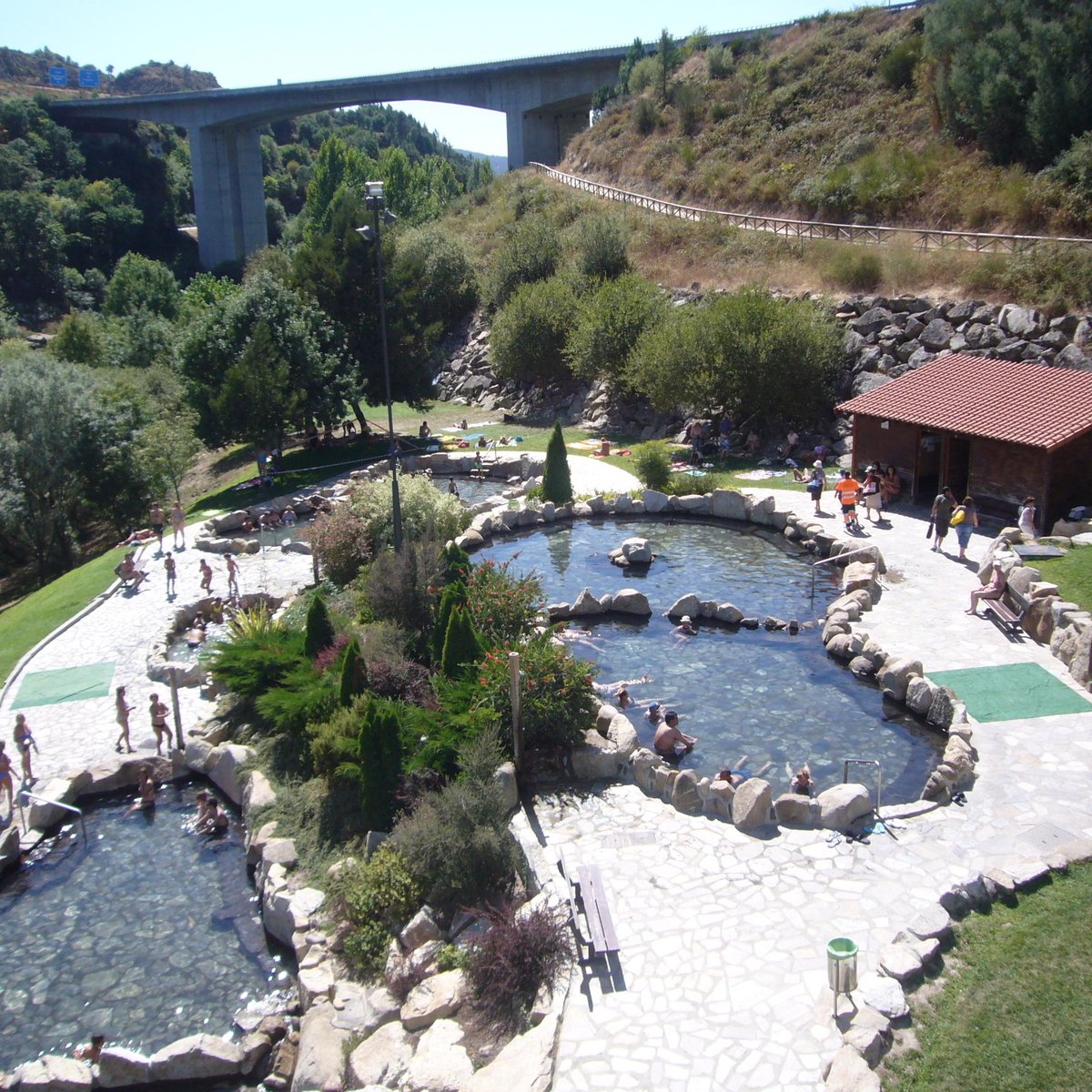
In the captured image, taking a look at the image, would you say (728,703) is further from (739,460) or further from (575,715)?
(739,460)

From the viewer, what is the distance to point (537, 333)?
150 ft

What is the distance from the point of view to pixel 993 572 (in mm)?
20031

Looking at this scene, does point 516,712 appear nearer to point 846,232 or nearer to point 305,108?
point 846,232

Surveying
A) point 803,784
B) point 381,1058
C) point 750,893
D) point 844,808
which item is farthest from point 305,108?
point 381,1058

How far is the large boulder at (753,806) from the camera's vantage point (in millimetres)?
13156

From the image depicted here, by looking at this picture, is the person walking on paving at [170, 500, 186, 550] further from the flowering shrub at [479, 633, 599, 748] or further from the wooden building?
the wooden building

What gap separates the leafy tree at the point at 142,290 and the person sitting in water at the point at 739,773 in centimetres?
6296

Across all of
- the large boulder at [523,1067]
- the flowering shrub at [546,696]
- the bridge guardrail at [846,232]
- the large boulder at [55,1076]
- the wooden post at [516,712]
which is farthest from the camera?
the bridge guardrail at [846,232]

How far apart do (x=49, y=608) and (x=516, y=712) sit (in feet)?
53.8

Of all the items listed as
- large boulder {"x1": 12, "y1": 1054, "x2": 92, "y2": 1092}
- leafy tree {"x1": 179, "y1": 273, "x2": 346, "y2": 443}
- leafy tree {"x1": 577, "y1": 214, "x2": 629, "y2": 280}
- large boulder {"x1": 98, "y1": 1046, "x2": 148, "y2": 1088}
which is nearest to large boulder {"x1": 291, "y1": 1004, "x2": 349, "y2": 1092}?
large boulder {"x1": 98, "y1": 1046, "x2": 148, "y2": 1088}

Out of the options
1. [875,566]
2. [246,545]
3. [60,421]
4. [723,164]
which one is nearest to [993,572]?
[875,566]

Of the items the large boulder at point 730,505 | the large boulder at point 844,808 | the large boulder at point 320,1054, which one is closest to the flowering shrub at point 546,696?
the large boulder at point 844,808

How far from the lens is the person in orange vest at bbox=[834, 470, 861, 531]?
25.7 m

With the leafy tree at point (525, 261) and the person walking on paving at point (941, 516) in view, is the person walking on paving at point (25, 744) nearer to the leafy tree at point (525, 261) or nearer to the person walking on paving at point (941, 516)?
the person walking on paving at point (941, 516)
